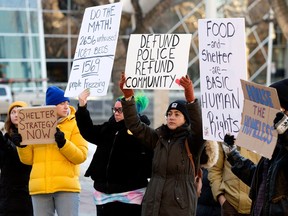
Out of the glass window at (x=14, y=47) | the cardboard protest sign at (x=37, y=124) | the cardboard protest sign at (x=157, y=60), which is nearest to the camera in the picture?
the cardboard protest sign at (x=157, y=60)

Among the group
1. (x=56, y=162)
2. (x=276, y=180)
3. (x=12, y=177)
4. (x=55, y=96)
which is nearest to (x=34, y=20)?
(x=12, y=177)

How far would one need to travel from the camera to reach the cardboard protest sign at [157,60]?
19.5 ft

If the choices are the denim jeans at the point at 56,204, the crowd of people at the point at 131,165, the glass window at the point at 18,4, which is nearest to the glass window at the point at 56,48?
the glass window at the point at 18,4

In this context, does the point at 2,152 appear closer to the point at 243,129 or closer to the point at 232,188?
the point at 232,188

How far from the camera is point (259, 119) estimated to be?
464 cm

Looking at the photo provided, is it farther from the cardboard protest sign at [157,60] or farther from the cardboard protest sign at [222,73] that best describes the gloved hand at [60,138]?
the cardboard protest sign at [222,73]

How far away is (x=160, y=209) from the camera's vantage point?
18.6ft

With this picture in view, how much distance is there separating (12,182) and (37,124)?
827mm

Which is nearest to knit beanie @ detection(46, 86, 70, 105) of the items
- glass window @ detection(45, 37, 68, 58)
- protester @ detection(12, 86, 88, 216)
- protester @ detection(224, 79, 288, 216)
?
protester @ detection(12, 86, 88, 216)

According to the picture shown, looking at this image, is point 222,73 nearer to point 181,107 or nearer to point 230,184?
point 181,107

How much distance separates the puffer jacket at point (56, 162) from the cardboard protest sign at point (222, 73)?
1.48 m

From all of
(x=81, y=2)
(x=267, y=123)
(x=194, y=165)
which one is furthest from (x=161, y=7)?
(x=267, y=123)

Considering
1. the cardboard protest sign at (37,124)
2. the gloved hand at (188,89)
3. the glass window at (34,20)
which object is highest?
the glass window at (34,20)

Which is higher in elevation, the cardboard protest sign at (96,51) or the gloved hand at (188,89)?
the cardboard protest sign at (96,51)
